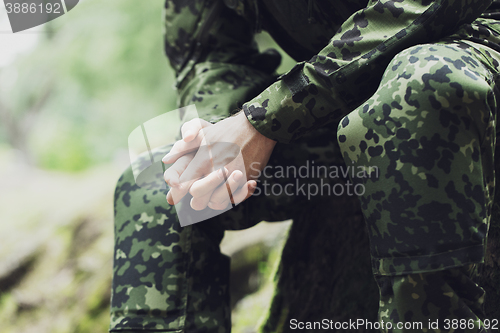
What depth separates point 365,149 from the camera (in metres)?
0.54

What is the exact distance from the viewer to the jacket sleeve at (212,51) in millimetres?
939

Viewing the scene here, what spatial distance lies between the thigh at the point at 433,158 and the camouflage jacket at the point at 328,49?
74 millimetres

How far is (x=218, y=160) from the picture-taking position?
66 centimetres

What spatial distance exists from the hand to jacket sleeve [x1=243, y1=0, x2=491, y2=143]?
0.11ft

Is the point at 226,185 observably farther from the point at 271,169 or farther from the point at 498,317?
the point at 498,317

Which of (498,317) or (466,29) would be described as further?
(498,317)

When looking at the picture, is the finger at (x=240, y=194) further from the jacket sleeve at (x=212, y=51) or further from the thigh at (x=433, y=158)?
the jacket sleeve at (x=212, y=51)

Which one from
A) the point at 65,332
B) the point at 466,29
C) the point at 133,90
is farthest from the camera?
the point at 133,90

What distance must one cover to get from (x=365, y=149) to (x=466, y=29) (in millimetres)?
284

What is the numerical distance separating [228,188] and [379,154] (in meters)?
0.26

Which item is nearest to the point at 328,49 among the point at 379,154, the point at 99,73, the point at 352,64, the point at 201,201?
the point at 352,64

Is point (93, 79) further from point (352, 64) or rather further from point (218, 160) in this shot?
point (352, 64)

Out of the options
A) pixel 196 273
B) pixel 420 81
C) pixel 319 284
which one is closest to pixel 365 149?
pixel 420 81

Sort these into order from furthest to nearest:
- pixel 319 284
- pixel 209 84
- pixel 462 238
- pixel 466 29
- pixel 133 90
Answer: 1. pixel 133 90
2. pixel 319 284
3. pixel 209 84
4. pixel 466 29
5. pixel 462 238
